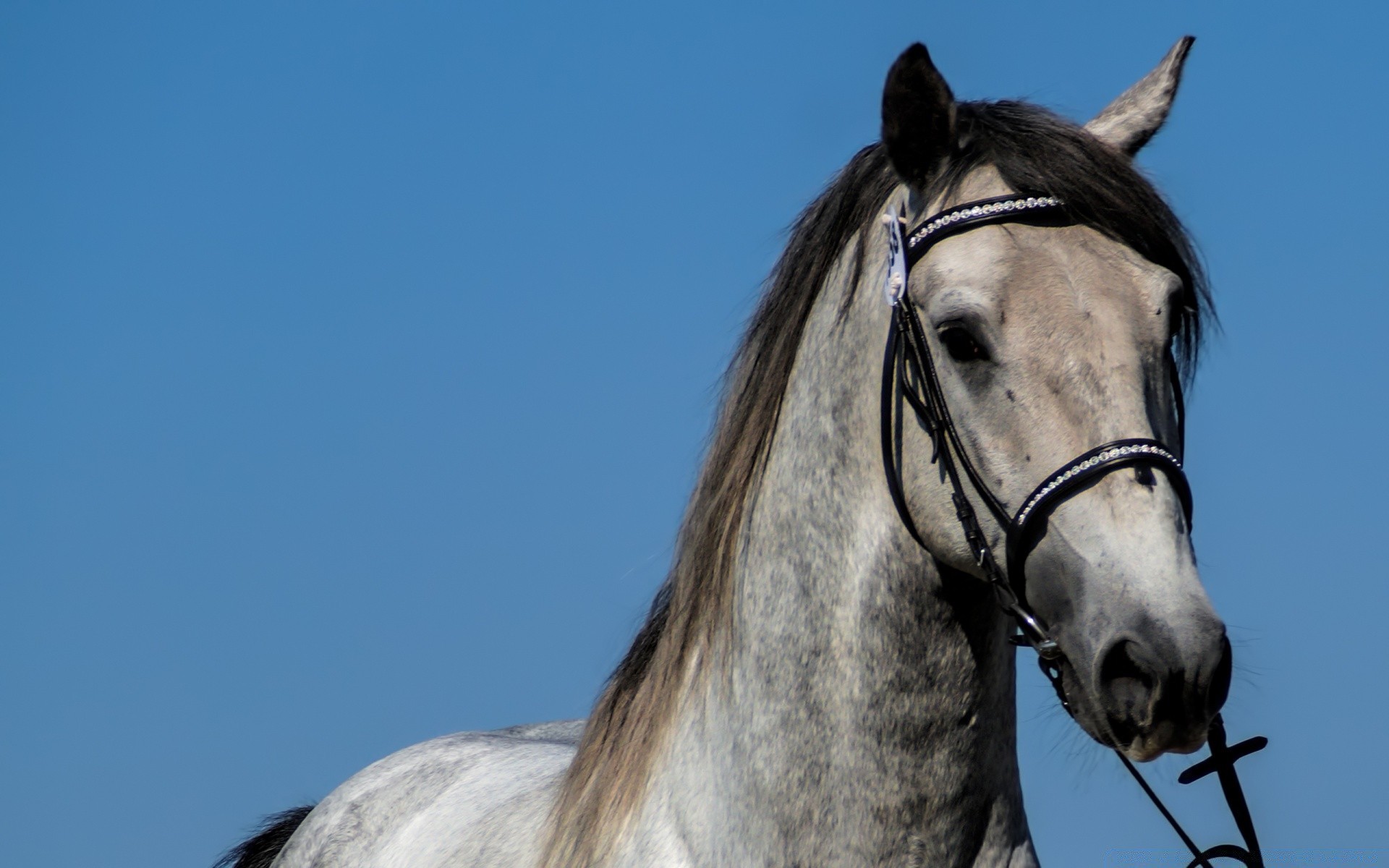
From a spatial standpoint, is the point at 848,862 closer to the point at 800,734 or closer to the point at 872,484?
the point at 800,734

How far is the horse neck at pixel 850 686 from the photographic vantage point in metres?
2.84

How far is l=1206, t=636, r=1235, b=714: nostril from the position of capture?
7.89 feet

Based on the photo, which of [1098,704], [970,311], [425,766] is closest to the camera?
[1098,704]

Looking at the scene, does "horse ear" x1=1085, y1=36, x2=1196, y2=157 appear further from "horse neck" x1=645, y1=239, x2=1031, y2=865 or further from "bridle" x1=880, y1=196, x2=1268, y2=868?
"horse neck" x1=645, y1=239, x2=1031, y2=865

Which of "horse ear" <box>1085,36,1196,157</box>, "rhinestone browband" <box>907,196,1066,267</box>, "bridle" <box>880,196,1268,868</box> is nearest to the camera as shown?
"bridle" <box>880,196,1268,868</box>

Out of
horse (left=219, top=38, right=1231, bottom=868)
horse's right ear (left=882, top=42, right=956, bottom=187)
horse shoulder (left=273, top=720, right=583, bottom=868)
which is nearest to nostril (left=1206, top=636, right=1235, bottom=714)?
horse (left=219, top=38, right=1231, bottom=868)

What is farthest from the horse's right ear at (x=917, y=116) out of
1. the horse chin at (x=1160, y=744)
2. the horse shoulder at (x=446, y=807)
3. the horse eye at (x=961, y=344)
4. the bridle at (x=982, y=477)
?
the horse shoulder at (x=446, y=807)

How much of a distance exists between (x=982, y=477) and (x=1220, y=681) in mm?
552

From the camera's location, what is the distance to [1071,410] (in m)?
2.63

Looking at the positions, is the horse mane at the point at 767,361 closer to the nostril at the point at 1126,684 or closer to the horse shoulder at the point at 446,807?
the horse shoulder at the point at 446,807

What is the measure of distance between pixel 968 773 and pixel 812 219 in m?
1.22

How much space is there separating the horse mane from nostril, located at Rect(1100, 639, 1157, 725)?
2.68ft

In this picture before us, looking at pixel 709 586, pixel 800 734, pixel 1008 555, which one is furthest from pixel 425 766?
pixel 1008 555

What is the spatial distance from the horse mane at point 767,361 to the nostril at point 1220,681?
0.81 metres
